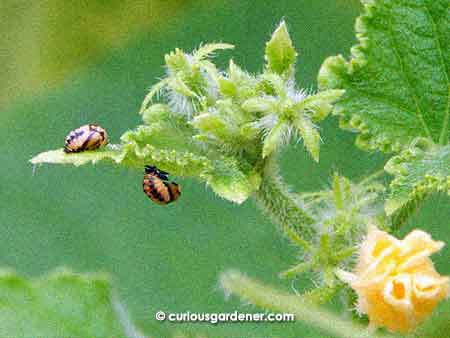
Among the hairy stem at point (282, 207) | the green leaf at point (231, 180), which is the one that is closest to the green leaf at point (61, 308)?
the hairy stem at point (282, 207)

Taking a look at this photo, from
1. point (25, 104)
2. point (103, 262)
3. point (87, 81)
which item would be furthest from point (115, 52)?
point (103, 262)

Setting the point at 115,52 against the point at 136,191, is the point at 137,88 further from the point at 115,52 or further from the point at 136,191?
the point at 136,191

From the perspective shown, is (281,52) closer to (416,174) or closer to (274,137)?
(274,137)

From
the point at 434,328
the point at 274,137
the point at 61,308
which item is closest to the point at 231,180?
the point at 274,137

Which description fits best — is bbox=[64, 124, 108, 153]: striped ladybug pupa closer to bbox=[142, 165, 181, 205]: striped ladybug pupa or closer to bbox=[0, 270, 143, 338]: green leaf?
bbox=[142, 165, 181, 205]: striped ladybug pupa

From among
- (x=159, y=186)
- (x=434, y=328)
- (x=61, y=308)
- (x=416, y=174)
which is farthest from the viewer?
(x=61, y=308)

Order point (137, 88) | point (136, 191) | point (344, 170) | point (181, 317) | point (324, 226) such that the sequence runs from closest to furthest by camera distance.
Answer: point (324, 226)
point (181, 317)
point (344, 170)
point (136, 191)
point (137, 88)
